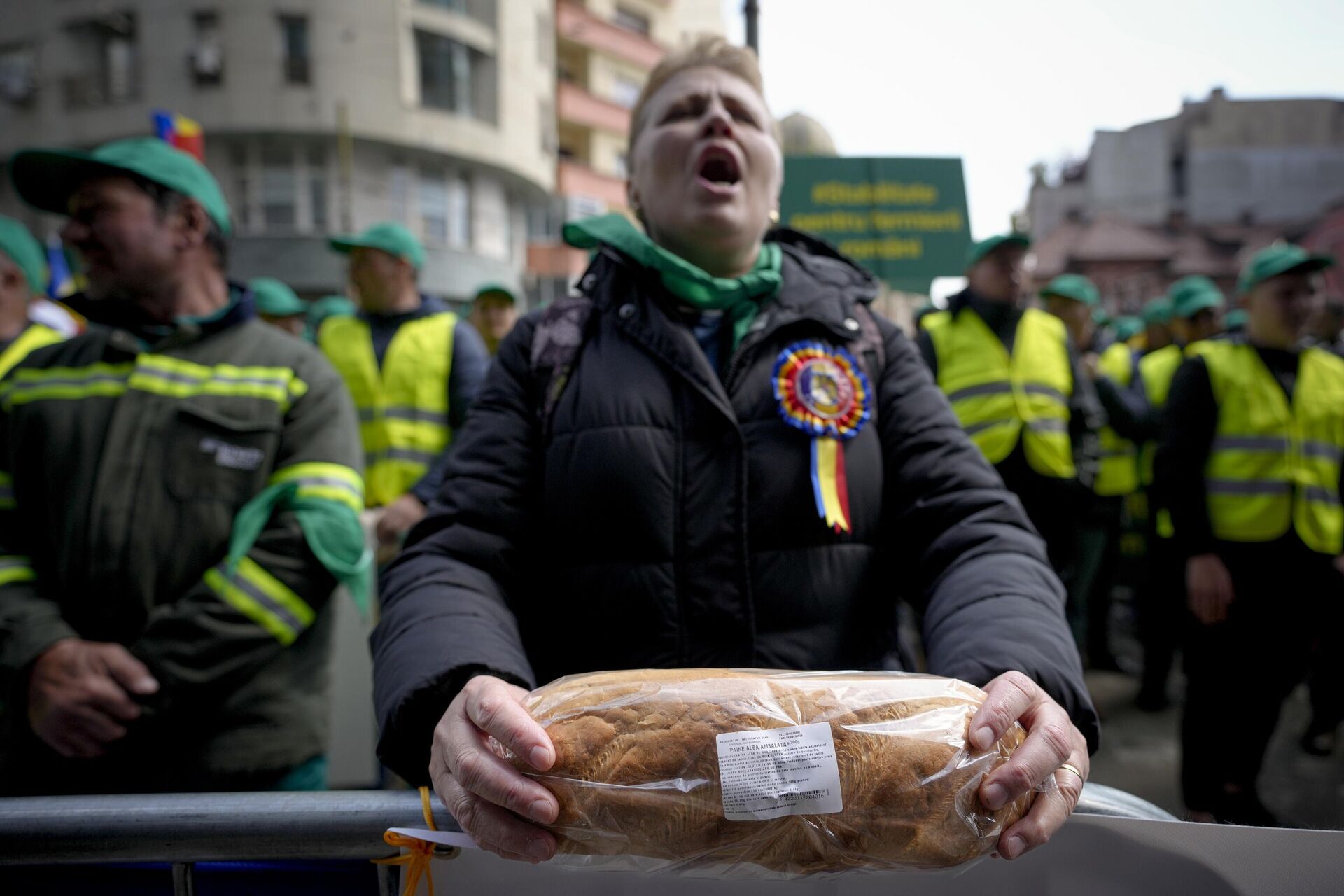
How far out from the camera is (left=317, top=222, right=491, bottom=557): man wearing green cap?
4.01 meters

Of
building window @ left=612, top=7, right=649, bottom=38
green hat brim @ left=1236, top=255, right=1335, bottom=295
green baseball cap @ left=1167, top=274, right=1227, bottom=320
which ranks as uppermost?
building window @ left=612, top=7, right=649, bottom=38

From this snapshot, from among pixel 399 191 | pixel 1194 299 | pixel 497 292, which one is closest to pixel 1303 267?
pixel 1194 299

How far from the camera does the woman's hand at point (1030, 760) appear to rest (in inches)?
31.5

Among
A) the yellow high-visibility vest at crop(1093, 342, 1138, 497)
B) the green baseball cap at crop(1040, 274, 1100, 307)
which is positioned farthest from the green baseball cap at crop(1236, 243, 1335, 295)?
the yellow high-visibility vest at crop(1093, 342, 1138, 497)

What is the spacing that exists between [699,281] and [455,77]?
19.1 metres

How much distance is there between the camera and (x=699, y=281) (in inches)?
58.3

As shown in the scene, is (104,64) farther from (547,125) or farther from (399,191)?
(547,125)

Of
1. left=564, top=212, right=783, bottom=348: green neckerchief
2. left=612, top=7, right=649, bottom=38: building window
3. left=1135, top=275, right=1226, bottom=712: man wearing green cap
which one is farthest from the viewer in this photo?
left=612, top=7, right=649, bottom=38: building window

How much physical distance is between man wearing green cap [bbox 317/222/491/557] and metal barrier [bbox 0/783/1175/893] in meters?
2.82

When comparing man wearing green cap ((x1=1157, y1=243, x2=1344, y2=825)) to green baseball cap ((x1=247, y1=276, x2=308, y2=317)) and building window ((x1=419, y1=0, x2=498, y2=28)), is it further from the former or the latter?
building window ((x1=419, y1=0, x2=498, y2=28))

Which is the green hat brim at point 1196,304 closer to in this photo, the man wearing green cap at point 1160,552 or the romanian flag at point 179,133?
the man wearing green cap at point 1160,552

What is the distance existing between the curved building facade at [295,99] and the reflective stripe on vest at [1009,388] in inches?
561

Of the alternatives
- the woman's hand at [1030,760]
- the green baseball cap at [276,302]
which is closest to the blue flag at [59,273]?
the green baseball cap at [276,302]

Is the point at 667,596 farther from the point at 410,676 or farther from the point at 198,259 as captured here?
the point at 198,259
